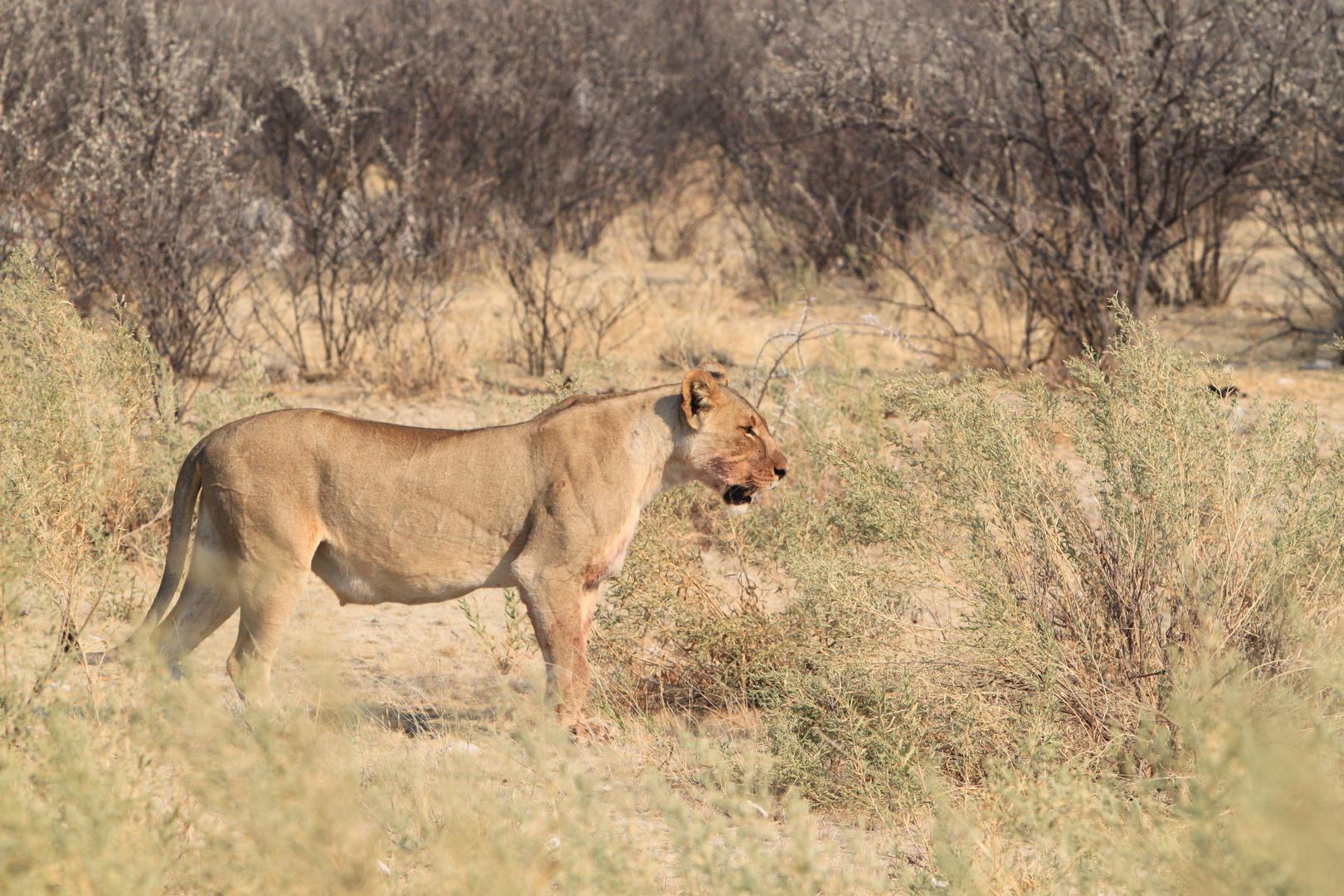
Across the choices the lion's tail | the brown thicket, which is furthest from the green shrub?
the brown thicket

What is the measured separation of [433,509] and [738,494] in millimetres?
1016

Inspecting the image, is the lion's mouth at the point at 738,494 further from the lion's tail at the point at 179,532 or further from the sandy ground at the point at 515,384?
the lion's tail at the point at 179,532

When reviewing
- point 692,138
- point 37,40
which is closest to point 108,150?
point 37,40

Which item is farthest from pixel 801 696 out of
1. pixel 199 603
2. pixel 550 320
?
pixel 550 320

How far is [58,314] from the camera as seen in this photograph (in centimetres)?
555

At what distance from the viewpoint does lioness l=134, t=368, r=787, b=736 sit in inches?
165

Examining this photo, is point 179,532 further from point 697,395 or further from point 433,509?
point 697,395

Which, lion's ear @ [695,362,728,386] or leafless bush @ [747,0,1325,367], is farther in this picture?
leafless bush @ [747,0,1325,367]

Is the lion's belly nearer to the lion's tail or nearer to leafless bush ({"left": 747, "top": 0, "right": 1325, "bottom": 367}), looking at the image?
the lion's tail

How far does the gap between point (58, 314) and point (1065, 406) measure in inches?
160

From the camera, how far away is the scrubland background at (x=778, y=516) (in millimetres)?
2820

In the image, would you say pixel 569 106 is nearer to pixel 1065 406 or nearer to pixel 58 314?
pixel 58 314

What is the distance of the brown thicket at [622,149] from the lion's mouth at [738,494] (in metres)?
4.43

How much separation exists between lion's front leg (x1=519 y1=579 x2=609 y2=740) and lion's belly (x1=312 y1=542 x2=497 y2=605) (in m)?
0.20
